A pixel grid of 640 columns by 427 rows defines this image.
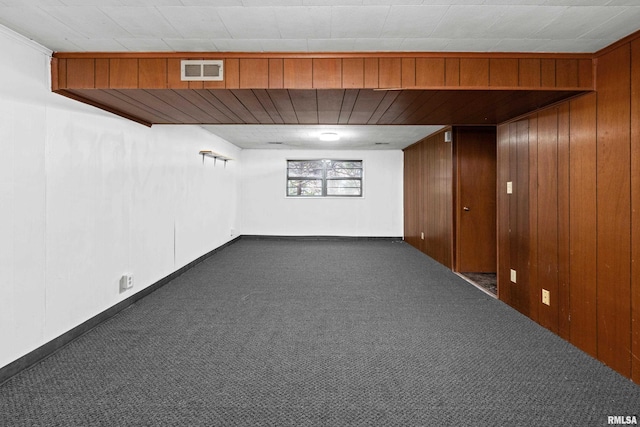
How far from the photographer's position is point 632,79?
196cm

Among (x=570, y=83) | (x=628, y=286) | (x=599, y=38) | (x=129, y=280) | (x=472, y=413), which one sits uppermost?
(x=599, y=38)

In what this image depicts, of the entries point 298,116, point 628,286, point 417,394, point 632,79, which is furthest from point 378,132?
point 417,394

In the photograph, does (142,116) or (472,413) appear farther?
(142,116)

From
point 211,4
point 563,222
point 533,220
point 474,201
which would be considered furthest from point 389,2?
point 474,201

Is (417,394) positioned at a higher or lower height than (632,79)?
lower

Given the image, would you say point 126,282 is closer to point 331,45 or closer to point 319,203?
point 331,45

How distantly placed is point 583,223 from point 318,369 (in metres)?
2.13

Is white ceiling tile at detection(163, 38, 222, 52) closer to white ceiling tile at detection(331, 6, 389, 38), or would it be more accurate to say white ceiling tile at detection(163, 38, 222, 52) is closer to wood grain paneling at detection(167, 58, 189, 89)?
wood grain paneling at detection(167, 58, 189, 89)

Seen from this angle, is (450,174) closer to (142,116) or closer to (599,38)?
(599,38)

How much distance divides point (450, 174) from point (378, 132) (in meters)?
1.35

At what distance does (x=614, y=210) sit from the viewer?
6.87 ft

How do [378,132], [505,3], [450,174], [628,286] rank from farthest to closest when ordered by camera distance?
[378,132]
[450,174]
[628,286]
[505,3]

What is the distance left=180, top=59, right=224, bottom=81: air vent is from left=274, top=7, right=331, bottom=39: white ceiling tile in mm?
577

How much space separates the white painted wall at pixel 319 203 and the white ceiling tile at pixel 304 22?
5.74 m
